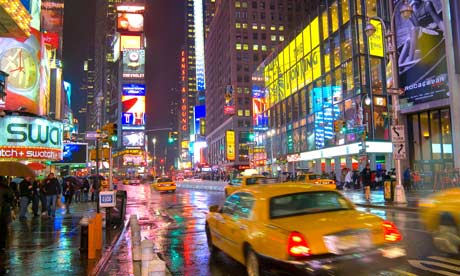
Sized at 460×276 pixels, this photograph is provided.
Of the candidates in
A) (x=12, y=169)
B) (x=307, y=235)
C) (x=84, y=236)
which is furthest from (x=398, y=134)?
(x=12, y=169)

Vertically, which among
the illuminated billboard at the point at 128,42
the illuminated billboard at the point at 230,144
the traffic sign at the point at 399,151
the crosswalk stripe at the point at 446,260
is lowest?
the crosswalk stripe at the point at 446,260

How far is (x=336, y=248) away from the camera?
560 centimetres

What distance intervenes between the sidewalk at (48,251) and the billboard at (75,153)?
34.8m

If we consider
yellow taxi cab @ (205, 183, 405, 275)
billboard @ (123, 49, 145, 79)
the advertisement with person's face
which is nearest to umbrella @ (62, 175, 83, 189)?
yellow taxi cab @ (205, 183, 405, 275)

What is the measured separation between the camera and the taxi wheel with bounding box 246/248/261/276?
6.28 m

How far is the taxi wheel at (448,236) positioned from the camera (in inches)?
315

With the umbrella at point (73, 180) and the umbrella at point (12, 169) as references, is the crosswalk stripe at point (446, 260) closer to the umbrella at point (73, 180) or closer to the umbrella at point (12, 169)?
the umbrella at point (12, 169)

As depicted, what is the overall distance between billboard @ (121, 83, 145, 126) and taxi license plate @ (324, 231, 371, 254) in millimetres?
97038

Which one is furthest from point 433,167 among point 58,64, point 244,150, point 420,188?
point 244,150

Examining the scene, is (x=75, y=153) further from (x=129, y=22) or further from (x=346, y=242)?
(x=129, y=22)

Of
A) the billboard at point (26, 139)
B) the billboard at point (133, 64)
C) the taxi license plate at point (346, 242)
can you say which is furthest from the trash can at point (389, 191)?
the billboard at point (133, 64)

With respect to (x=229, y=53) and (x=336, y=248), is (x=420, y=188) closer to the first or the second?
(x=336, y=248)

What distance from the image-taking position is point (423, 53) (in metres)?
30.6

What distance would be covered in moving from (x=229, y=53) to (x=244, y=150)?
1102 inches
